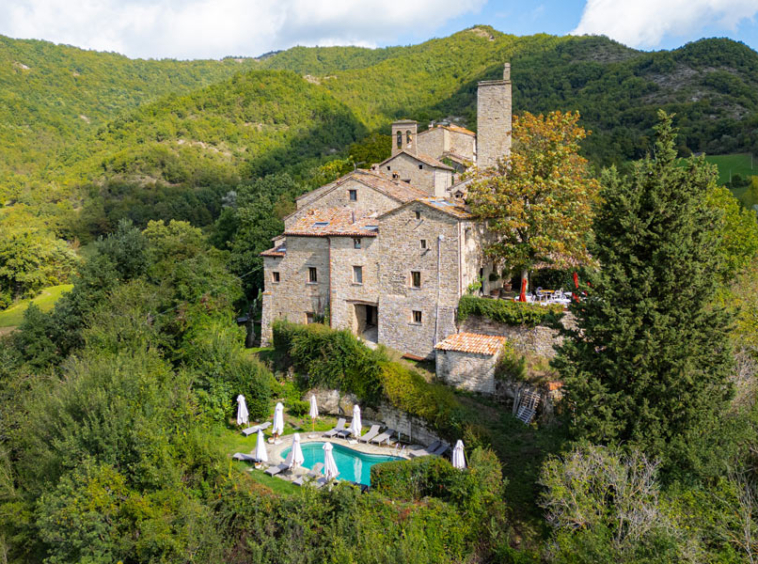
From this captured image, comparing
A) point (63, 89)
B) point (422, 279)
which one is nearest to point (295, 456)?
point (422, 279)

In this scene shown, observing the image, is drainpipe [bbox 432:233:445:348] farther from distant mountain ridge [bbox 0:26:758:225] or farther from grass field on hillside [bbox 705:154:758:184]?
distant mountain ridge [bbox 0:26:758:225]

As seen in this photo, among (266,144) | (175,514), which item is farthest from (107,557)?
(266,144)

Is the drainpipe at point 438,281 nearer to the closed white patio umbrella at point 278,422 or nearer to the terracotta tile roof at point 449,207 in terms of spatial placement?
the terracotta tile roof at point 449,207

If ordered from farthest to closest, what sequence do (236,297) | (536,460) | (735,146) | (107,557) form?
(735,146)
(236,297)
(536,460)
(107,557)

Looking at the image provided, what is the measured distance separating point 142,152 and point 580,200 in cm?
9214

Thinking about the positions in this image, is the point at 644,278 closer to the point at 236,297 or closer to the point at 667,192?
the point at 667,192

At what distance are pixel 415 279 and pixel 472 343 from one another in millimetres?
4213

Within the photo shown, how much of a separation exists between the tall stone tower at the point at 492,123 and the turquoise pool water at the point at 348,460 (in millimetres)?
17312

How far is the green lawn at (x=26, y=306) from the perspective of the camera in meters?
47.1

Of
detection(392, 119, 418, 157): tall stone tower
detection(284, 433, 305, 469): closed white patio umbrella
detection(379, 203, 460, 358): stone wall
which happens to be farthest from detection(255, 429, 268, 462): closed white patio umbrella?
detection(392, 119, 418, 157): tall stone tower

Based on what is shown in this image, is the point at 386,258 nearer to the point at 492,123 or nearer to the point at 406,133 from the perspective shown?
the point at 492,123

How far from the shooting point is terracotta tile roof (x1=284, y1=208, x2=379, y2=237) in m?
25.8

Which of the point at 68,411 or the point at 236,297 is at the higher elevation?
the point at 236,297

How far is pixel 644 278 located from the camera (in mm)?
12984
